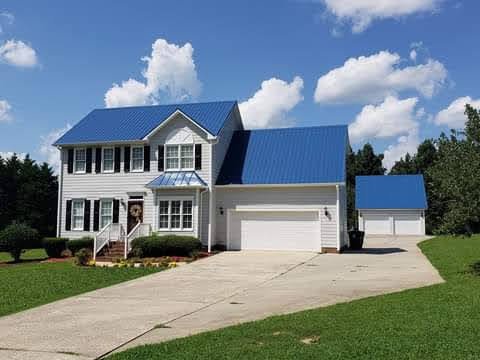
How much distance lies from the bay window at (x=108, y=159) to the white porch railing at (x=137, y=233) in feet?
13.1

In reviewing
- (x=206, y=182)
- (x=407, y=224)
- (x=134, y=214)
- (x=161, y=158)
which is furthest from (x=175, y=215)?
(x=407, y=224)

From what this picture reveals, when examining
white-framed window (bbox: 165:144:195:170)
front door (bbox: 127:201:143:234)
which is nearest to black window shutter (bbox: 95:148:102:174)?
front door (bbox: 127:201:143:234)

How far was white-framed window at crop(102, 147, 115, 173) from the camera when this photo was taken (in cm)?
2708

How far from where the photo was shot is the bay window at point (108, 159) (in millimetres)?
27078

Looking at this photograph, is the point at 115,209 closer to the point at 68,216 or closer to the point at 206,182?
the point at 68,216

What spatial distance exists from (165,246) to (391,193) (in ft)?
107

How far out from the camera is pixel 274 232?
25.2m

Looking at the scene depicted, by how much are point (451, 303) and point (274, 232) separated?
49.7 ft

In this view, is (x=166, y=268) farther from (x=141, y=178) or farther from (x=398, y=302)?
(x=398, y=302)

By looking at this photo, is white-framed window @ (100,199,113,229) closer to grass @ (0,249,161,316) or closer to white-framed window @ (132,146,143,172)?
white-framed window @ (132,146,143,172)

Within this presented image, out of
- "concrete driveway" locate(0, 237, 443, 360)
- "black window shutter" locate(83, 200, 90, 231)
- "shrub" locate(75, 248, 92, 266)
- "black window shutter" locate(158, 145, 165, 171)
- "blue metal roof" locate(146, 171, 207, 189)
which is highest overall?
"black window shutter" locate(158, 145, 165, 171)

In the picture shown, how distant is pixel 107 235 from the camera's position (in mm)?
24172

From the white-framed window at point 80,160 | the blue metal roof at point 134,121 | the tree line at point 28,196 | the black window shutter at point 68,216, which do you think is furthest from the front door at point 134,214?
the tree line at point 28,196

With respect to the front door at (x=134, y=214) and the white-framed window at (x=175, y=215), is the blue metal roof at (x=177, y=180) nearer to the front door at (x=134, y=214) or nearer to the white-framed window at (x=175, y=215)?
the white-framed window at (x=175, y=215)
